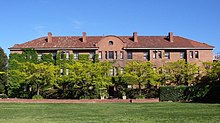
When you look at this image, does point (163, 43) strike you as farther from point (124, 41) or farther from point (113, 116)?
point (113, 116)

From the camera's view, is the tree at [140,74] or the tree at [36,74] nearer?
the tree at [36,74]

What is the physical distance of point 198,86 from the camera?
134 feet

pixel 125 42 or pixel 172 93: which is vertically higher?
pixel 125 42

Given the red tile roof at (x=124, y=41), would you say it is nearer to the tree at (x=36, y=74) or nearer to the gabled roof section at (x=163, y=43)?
the gabled roof section at (x=163, y=43)

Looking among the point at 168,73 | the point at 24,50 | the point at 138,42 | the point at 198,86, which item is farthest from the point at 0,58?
the point at 198,86

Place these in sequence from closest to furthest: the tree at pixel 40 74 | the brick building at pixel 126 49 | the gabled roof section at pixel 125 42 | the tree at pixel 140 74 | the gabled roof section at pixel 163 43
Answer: the tree at pixel 40 74 < the tree at pixel 140 74 < the brick building at pixel 126 49 < the gabled roof section at pixel 125 42 < the gabled roof section at pixel 163 43

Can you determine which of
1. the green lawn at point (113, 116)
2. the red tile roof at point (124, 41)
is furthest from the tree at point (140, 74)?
the green lawn at point (113, 116)

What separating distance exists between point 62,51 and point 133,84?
503 inches

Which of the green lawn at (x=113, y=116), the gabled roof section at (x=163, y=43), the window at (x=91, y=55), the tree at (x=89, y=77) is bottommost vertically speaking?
the green lawn at (x=113, y=116)

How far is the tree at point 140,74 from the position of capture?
45.4 meters

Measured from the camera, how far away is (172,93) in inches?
1661

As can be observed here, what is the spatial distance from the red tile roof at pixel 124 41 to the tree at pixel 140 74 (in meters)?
6.14

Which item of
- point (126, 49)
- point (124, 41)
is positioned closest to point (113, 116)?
point (126, 49)

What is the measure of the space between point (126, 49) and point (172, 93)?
12.5 m
